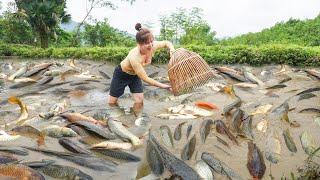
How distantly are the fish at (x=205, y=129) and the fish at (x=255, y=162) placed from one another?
2.35ft

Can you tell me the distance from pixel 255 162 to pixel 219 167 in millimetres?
398

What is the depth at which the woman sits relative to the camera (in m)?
6.52

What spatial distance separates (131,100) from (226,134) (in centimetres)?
306

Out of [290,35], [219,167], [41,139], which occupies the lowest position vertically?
[41,139]

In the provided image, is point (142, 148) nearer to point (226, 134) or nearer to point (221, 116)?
point (226, 134)

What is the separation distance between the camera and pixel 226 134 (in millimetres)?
5848

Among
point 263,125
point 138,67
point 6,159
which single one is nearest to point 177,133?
point 263,125

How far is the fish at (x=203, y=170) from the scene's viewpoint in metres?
4.55

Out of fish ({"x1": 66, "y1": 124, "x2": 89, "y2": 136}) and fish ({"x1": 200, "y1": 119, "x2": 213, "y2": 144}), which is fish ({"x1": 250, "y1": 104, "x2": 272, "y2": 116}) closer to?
fish ({"x1": 200, "y1": 119, "x2": 213, "y2": 144})

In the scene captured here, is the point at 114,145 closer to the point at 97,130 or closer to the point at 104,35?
the point at 97,130

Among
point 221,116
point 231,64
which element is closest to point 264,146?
point 221,116

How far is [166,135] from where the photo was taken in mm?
5969

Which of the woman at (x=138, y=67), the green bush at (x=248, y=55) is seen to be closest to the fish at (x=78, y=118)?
the woman at (x=138, y=67)

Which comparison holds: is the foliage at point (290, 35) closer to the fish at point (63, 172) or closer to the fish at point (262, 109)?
the fish at point (262, 109)
